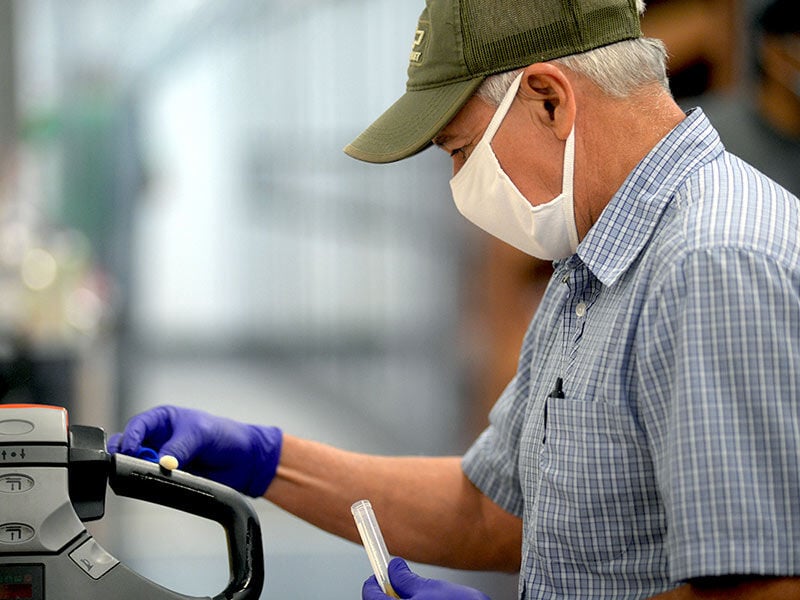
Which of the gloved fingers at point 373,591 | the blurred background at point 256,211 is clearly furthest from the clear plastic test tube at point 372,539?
the blurred background at point 256,211

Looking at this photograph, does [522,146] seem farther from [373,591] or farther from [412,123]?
[373,591]

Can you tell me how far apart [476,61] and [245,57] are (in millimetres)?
5052

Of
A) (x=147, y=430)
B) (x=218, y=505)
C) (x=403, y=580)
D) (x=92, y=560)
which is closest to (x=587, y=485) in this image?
(x=403, y=580)

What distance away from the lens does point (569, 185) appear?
50.4 inches

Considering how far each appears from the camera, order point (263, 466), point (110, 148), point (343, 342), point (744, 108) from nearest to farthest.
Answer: point (263, 466) → point (744, 108) → point (110, 148) → point (343, 342)

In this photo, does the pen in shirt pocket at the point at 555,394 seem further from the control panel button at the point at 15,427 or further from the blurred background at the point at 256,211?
the blurred background at the point at 256,211

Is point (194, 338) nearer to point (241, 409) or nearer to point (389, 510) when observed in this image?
point (241, 409)

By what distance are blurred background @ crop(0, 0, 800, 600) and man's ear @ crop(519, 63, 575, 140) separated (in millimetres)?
3994

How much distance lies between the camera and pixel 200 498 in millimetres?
1264

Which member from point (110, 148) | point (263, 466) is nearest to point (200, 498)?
point (263, 466)

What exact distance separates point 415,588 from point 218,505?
0.88 feet

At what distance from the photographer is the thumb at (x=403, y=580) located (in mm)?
1195

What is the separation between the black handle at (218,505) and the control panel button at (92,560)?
104 mm

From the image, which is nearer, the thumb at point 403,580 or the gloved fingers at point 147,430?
the thumb at point 403,580
